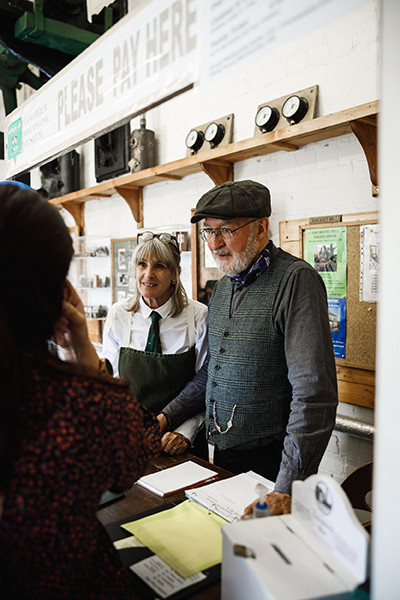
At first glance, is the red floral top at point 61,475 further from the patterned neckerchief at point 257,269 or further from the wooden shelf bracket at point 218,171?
the wooden shelf bracket at point 218,171

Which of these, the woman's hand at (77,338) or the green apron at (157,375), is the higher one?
the woman's hand at (77,338)

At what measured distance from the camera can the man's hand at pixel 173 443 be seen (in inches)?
67.4

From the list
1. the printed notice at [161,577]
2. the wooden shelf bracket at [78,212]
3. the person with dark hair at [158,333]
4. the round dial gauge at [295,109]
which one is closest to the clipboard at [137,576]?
the printed notice at [161,577]

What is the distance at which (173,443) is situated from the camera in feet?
5.67

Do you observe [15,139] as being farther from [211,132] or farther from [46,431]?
[46,431]

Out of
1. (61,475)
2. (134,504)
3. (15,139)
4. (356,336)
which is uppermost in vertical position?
(15,139)

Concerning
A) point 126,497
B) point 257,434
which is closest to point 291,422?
point 257,434

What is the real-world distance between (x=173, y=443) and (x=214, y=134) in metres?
2.16

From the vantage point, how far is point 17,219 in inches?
28.2

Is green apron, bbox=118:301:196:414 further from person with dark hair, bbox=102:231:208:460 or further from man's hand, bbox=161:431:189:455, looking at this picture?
man's hand, bbox=161:431:189:455

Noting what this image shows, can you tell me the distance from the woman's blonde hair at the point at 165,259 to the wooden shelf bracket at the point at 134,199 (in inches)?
70.8

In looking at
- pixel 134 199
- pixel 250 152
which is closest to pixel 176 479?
pixel 250 152

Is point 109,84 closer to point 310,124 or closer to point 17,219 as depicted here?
point 17,219

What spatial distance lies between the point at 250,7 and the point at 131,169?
3085 millimetres
